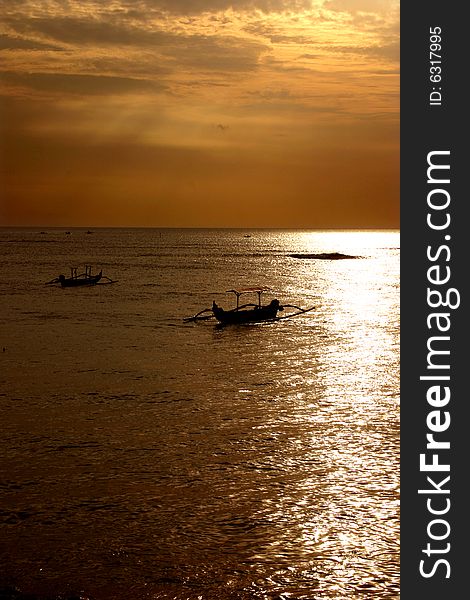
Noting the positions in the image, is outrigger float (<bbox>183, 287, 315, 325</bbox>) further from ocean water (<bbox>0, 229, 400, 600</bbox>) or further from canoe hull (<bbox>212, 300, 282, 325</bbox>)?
ocean water (<bbox>0, 229, 400, 600</bbox>)

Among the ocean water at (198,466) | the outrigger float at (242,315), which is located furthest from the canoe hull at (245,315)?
the ocean water at (198,466)

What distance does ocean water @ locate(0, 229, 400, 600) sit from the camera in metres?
13.7

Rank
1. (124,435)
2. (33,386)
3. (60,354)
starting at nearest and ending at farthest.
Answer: (124,435) < (33,386) < (60,354)

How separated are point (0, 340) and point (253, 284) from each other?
50.1 metres

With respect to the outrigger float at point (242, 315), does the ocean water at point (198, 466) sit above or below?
below

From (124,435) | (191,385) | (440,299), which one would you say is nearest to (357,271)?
(191,385)

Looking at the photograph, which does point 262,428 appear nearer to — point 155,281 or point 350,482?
point 350,482

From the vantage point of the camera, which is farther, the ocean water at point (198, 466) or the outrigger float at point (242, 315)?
the outrigger float at point (242, 315)

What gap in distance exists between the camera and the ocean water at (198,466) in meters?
13.7

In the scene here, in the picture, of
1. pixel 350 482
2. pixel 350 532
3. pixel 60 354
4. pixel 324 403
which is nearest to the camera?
pixel 350 532

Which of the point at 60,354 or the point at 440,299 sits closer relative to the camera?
the point at 440,299

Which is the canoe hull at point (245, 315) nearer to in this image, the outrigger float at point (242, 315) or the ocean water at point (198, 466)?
the outrigger float at point (242, 315)

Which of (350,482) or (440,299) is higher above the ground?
(440,299)

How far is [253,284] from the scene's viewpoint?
286 ft
